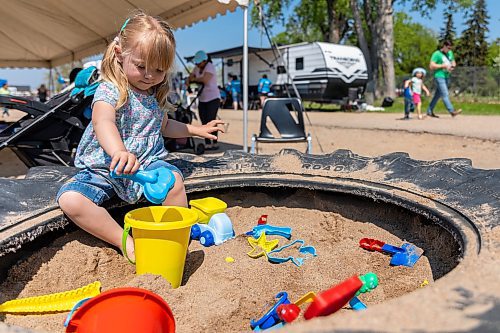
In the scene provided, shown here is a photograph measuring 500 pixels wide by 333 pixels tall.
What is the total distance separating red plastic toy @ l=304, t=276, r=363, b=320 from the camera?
3.16 ft

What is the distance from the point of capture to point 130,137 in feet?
6.77

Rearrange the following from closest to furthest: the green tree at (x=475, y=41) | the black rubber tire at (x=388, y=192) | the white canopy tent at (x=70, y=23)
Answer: the black rubber tire at (x=388, y=192) < the white canopy tent at (x=70, y=23) < the green tree at (x=475, y=41)

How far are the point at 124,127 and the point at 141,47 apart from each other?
1.30 ft

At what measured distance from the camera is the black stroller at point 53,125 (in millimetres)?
3773

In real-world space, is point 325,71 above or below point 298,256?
above

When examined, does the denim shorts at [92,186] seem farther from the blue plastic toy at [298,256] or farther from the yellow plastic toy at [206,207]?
the blue plastic toy at [298,256]

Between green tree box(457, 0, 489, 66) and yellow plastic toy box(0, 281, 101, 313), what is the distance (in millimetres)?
49836

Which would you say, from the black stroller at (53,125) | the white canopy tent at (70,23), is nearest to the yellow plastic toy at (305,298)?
the black stroller at (53,125)

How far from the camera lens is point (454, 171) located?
2.09 metres

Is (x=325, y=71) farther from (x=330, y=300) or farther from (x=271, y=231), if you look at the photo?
(x=330, y=300)

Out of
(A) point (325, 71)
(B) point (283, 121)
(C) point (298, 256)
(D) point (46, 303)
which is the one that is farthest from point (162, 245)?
(A) point (325, 71)

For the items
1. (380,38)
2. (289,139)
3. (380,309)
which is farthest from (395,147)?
(380,38)

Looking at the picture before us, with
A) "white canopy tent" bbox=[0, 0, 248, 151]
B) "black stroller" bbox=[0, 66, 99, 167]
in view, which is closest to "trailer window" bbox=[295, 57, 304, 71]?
"white canopy tent" bbox=[0, 0, 248, 151]

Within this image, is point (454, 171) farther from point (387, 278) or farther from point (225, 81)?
point (225, 81)
